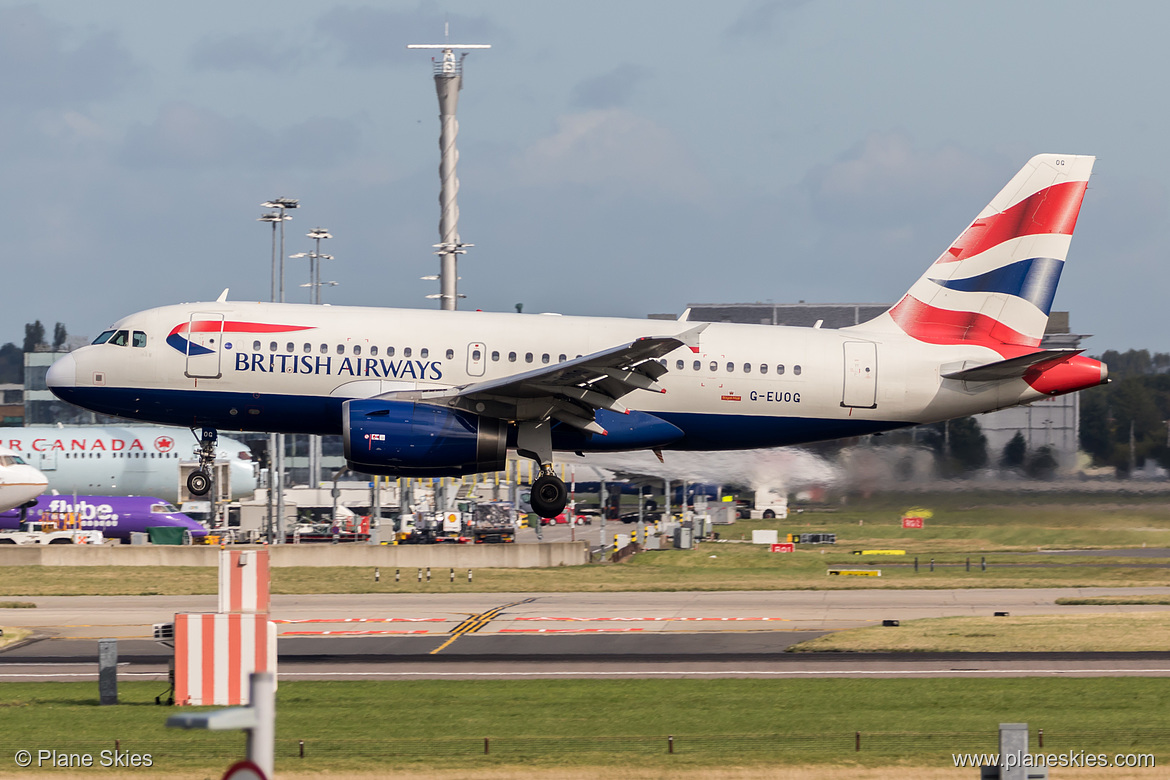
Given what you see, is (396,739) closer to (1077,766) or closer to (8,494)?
(1077,766)

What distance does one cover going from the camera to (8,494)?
66250 mm

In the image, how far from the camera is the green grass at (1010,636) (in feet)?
107

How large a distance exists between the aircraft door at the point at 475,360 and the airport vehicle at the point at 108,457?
72.1 m

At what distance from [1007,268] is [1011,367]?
4228mm

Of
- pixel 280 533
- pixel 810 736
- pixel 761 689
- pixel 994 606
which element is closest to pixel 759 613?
pixel 994 606

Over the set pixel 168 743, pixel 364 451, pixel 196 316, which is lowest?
pixel 168 743

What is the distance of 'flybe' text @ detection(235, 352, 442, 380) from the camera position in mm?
32969

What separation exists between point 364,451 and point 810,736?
44.5ft

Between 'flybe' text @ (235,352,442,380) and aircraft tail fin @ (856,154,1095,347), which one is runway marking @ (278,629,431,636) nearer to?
'flybe' text @ (235,352,442,380)

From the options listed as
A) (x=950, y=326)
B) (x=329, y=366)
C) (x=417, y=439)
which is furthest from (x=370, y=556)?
(x=950, y=326)

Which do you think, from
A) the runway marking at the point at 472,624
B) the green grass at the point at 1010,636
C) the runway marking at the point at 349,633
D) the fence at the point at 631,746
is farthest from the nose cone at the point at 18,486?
the fence at the point at 631,746

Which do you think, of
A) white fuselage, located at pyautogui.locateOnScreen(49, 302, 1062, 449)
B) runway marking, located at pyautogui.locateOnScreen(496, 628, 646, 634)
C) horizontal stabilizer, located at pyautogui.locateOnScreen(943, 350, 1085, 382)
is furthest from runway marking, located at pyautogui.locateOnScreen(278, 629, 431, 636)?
horizontal stabilizer, located at pyautogui.locateOnScreen(943, 350, 1085, 382)

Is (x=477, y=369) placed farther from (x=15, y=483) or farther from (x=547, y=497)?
(x=15, y=483)

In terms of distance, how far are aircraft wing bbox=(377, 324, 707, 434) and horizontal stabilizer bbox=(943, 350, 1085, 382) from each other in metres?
8.25
